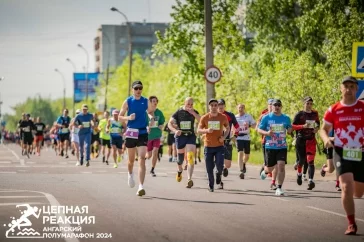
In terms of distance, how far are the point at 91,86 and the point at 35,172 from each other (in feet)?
345

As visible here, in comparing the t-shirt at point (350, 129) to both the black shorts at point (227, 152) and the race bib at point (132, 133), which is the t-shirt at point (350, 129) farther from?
the black shorts at point (227, 152)

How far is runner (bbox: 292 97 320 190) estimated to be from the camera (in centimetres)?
1931

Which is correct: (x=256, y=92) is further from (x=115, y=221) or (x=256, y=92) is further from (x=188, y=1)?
(x=115, y=221)

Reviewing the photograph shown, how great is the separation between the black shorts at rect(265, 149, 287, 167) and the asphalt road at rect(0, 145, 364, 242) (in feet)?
2.20

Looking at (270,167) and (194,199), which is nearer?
(194,199)

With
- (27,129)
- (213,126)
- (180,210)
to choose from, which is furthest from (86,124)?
(180,210)

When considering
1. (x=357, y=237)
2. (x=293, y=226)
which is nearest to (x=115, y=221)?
(x=293, y=226)

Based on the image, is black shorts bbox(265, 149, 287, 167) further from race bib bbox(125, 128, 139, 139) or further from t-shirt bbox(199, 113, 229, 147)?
race bib bbox(125, 128, 139, 139)

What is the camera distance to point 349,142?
11.4 metres

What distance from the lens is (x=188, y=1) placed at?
158 feet

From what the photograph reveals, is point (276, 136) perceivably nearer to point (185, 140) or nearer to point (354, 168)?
point (185, 140)

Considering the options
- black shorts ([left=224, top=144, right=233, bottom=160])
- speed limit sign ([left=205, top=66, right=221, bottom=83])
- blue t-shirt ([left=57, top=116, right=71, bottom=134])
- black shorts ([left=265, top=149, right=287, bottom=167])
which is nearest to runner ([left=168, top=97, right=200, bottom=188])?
black shorts ([left=224, top=144, right=233, bottom=160])

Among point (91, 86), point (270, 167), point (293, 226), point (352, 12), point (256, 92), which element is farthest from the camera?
point (91, 86)

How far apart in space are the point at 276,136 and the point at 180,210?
4339mm
